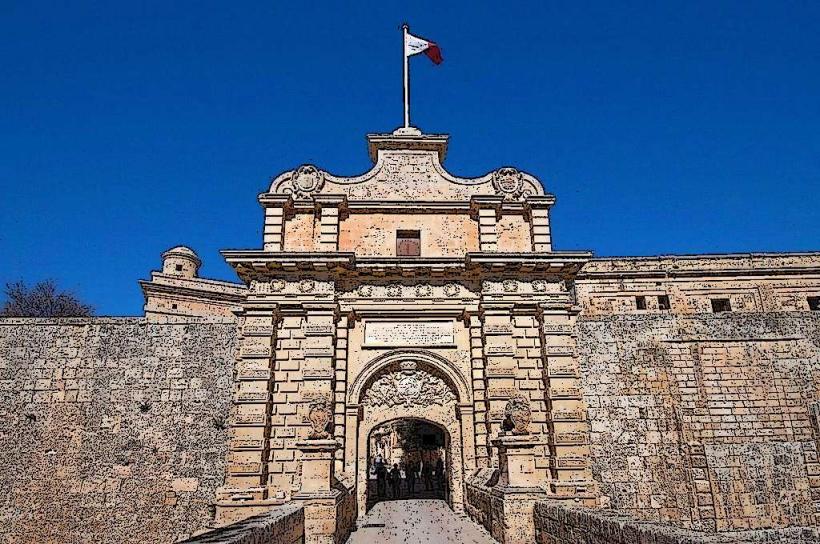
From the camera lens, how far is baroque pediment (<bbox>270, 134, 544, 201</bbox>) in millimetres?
15156

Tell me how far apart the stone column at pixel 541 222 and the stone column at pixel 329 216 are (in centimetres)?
517

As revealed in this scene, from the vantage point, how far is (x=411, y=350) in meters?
13.8

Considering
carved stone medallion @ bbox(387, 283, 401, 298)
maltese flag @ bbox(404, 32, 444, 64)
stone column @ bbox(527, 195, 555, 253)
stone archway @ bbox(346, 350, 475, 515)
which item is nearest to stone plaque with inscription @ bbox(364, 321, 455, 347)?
stone archway @ bbox(346, 350, 475, 515)

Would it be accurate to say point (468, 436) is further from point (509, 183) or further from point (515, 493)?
point (509, 183)

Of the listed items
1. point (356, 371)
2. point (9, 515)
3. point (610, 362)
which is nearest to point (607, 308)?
point (610, 362)

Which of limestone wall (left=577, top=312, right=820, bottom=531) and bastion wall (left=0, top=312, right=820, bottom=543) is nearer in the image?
bastion wall (left=0, top=312, right=820, bottom=543)

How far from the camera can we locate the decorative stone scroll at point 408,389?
13648mm

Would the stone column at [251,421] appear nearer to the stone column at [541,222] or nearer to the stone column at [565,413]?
the stone column at [565,413]

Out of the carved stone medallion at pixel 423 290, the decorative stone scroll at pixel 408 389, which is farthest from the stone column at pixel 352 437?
the carved stone medallion at pixel 423 290

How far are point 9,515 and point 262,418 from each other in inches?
304

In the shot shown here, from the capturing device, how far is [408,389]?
13711 millimetres

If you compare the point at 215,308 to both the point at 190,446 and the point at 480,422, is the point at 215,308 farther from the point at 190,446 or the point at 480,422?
the point at 480,422

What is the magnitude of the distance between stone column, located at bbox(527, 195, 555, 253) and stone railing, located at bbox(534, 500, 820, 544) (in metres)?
7.54

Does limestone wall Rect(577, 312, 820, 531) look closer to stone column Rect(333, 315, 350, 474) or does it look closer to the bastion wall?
the bastion wall
